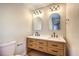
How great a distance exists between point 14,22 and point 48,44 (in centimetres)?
48

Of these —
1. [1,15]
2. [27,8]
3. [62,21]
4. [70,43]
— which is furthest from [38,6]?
[70,43]

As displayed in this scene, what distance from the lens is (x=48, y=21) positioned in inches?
39.6

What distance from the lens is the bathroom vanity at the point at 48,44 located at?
37.2 inches

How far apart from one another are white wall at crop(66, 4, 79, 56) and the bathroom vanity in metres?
0.10

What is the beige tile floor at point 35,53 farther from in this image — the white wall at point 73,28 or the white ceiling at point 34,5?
the white ceiling at point 34,5

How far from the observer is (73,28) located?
0.98m

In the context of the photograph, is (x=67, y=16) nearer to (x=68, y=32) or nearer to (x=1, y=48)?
(x=68, y=32)

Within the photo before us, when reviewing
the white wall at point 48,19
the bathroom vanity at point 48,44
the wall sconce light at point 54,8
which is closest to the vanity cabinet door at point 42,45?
the bathroom vanity at point 48,44

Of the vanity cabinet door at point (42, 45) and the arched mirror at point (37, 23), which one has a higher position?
the arched mirror at point (37, 23)

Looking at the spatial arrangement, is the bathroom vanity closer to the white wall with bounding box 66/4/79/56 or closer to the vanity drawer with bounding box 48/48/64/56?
the vanity drawer with bounding box 48/48/64/56

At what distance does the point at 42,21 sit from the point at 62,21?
24 cm

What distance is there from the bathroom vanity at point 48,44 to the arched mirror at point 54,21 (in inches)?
5.4

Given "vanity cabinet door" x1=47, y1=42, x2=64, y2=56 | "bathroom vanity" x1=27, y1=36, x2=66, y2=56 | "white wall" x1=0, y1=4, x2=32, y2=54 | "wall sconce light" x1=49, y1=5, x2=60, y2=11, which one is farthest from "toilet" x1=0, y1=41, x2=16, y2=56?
"wall sconce light" x1=49, y1=5, x2=60, y2=11

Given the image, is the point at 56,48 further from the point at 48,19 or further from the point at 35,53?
the point at 48,19
